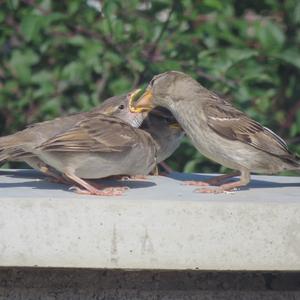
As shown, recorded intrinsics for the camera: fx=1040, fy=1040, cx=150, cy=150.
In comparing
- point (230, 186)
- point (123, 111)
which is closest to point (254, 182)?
point (230, 186)

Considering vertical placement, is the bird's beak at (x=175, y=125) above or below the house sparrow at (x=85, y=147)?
below

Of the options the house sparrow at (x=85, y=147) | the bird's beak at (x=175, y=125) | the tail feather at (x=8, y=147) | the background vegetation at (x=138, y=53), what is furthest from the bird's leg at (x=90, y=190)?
the background vegetation at (x=138, y=53)

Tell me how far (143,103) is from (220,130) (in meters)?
0.51

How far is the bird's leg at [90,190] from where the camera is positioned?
4.56 metres

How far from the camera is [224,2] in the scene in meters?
6.50

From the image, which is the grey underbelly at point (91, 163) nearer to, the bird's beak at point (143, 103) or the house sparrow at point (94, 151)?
the house sparrow at point (94, 151)

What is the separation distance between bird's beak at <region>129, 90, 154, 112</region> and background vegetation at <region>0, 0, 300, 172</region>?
0.64m

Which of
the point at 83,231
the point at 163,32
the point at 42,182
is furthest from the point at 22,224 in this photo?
the point at 163,32

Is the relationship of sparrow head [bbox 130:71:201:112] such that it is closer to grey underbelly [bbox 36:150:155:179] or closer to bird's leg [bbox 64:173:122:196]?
grey underbelly [bbox 36:150:155:179]

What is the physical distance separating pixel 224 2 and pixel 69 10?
0.97 metres

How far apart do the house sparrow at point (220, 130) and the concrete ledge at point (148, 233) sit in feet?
2.96

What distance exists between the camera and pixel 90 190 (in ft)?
15.2

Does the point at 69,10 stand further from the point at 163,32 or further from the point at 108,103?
the point at 108,103

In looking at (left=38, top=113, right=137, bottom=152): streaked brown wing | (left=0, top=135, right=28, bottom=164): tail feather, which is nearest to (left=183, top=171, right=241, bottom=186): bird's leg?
(left=38, top=113, right=137, bottom=152): streaked brown wing
